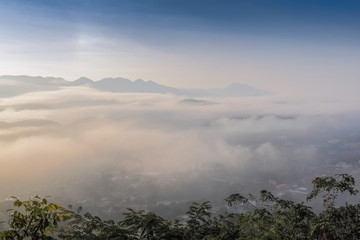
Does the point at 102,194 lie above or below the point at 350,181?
below

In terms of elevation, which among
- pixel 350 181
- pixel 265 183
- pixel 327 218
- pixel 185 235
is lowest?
pixel 265 183

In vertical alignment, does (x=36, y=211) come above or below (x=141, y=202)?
above

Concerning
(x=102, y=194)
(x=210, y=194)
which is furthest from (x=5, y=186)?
(x=210, y=194)

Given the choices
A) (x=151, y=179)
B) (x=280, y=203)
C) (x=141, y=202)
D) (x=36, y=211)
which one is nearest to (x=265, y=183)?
(x=151, y=179)

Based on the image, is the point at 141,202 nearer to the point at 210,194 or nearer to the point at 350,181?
the point at 210,194

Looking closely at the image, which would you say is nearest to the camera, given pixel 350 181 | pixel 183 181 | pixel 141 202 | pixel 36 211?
pixel 36 211

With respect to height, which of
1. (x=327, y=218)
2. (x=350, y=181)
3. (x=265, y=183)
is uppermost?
(x=350, y=181)

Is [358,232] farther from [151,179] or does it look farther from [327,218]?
[151,179]

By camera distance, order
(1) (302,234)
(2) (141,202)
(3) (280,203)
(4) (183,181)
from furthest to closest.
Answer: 1. (4) (183,181)
2. (2) (141,202)
3. (3) (280,203)
4. (1) (302,234)

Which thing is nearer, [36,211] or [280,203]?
[36,211]
